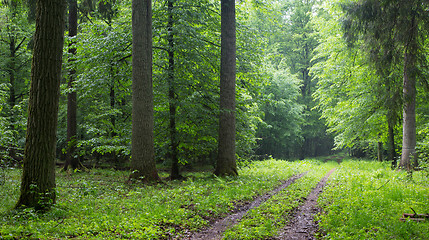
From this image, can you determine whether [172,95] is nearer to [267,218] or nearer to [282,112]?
[267,218]

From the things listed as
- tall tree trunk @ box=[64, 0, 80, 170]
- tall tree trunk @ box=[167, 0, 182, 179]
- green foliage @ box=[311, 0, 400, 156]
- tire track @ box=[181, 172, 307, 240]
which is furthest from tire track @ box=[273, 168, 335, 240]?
tall tree trunk @ box=[64, 0, 80, 170]

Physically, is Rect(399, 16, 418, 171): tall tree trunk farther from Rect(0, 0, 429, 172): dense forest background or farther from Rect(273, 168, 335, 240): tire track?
Rect(273, 168, 335, 240): tire track

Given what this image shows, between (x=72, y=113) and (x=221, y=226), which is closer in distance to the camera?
Result: (x=221, y=226)

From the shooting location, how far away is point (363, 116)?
1566 centimetres

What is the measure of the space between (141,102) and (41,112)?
3.63 meters

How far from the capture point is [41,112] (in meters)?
4.97

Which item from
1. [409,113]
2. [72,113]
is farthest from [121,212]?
[409,113]

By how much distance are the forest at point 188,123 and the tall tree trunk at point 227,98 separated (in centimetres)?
4

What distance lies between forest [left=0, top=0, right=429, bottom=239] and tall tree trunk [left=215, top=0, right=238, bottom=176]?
0.04 metres

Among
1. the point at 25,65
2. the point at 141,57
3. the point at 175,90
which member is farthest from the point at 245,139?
the point at 25,65

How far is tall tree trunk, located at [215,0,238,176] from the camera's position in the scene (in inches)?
416

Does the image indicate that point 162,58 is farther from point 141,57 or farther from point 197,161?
point 197,161

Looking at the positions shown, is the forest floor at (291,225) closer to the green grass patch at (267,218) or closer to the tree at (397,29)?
the green grass patch at (267,218)

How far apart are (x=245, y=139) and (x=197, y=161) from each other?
554 centimetres
